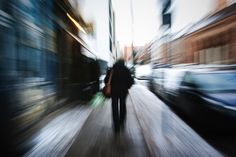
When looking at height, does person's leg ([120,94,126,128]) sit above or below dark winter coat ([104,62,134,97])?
below

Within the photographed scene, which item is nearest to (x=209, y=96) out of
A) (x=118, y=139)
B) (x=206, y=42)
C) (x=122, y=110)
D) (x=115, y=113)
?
(x=122, y=110)

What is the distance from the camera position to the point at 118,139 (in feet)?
23.3

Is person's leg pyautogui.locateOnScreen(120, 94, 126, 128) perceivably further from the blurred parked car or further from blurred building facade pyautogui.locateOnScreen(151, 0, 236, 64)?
blurred building facade pyautogui.locateOnScreen(151, 0, 236, 64)

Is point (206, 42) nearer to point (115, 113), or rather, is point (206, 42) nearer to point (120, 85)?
point (120, 85)

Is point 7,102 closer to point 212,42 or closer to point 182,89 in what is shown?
point 182,89

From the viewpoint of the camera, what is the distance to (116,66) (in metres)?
8.45

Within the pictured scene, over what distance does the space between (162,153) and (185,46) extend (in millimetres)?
22256

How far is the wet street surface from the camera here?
19.4ft

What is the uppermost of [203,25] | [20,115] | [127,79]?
[203,25]

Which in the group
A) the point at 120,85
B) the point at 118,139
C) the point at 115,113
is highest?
the point at 120,85

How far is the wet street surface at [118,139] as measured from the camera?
5914 millimetres

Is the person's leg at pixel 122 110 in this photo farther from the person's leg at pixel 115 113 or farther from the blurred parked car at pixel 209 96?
the blurred parked car at pixel 209 96

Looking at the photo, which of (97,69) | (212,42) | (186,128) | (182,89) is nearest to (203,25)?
(212,42)

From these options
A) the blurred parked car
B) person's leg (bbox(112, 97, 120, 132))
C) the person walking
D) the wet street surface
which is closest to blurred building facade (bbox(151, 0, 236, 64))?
the blurred parked car
